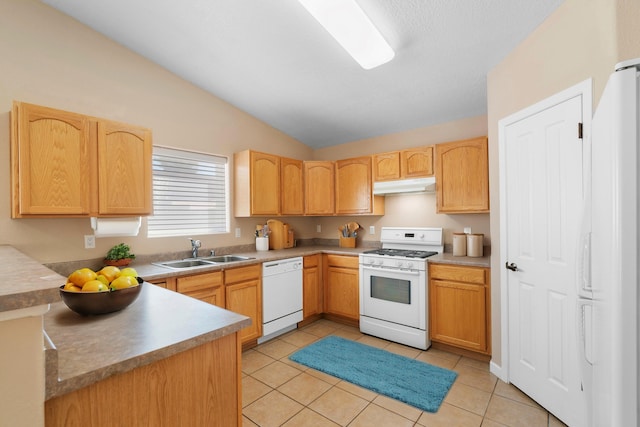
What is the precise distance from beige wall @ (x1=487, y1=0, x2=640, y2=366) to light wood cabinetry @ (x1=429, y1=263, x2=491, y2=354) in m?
0.18

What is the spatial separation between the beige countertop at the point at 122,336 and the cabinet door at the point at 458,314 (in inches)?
91.3

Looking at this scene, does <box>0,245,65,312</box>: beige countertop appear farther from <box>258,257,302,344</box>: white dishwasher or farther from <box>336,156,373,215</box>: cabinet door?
<box>336,156,373,215</box>: cabinet door

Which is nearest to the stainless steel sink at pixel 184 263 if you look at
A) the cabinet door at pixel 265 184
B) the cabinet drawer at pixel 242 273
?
the cabinet drawer at pixel 242 273

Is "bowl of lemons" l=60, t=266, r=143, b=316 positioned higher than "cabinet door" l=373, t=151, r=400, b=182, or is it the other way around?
"cabinet door" l=373, t=151, r=400, b=182

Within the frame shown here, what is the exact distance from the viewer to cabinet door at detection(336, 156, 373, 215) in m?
3.86

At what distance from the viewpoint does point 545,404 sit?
200cm

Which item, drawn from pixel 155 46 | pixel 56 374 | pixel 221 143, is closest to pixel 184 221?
pixel 221 143

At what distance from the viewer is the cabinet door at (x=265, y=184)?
3492mm

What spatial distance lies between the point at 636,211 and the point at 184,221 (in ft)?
11.1

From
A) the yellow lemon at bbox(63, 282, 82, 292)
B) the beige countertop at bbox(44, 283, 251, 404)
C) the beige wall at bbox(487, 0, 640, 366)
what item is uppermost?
the beige wall at bbox(487, 0, 640, 366)

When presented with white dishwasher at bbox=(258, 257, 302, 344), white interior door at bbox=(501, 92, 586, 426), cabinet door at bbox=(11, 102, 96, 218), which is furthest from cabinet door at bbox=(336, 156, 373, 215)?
cabinet door at bbox=(11, 102, 96, 218)

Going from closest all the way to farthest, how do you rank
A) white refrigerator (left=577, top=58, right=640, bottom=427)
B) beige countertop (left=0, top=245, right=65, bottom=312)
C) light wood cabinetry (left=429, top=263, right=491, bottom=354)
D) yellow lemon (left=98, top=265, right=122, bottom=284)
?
1. beige countertop (left=0, top=245, right=65, bottom=312)
2. white refrigerator (left=577, top=58, right=640, bottom=427)
3. yellow lemon (left=98, top=265, right=122, bottom=284)
4. light wood cabinetry (left=429, top=263, right=491, bottom=354)

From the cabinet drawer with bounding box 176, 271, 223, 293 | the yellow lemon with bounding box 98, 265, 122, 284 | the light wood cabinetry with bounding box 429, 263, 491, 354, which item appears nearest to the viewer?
the yellow lemon with bounding box 98, 265, 122, 284

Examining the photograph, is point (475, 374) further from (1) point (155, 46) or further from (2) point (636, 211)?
(1) point (155, 46)
